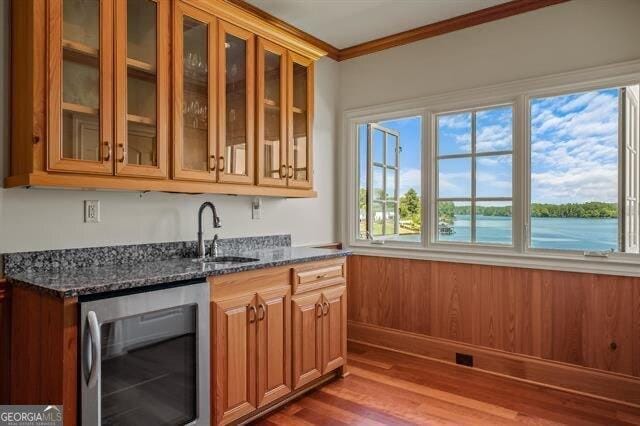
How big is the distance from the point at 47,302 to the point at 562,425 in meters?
2.64

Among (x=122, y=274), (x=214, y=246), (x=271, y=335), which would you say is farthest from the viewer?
(x=214, y=246)

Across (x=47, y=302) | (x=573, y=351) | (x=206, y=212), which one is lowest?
(x=573, y=351)

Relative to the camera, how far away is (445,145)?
3.39 meters

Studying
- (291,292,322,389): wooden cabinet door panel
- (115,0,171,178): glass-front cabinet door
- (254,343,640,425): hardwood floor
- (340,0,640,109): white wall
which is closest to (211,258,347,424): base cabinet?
(291,292,322,389): wooden cabinet door panel

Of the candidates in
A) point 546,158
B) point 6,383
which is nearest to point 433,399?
point 546,158

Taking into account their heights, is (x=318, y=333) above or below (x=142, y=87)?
below

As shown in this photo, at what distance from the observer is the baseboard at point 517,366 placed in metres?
2.64

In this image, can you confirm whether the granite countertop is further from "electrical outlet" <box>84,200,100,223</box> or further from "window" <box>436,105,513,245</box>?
"window" <box>436,105,513,245</box>

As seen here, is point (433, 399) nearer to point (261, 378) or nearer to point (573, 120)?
point (261, 378)

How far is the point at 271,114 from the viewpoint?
2.86 m

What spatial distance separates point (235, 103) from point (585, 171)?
7.66 ft

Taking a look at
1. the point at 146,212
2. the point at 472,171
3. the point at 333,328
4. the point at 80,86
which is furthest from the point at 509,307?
the point at 80,86

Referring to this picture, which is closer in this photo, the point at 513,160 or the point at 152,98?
the point at 152,98

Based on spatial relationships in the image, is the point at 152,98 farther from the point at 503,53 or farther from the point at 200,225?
the point at 503,53
